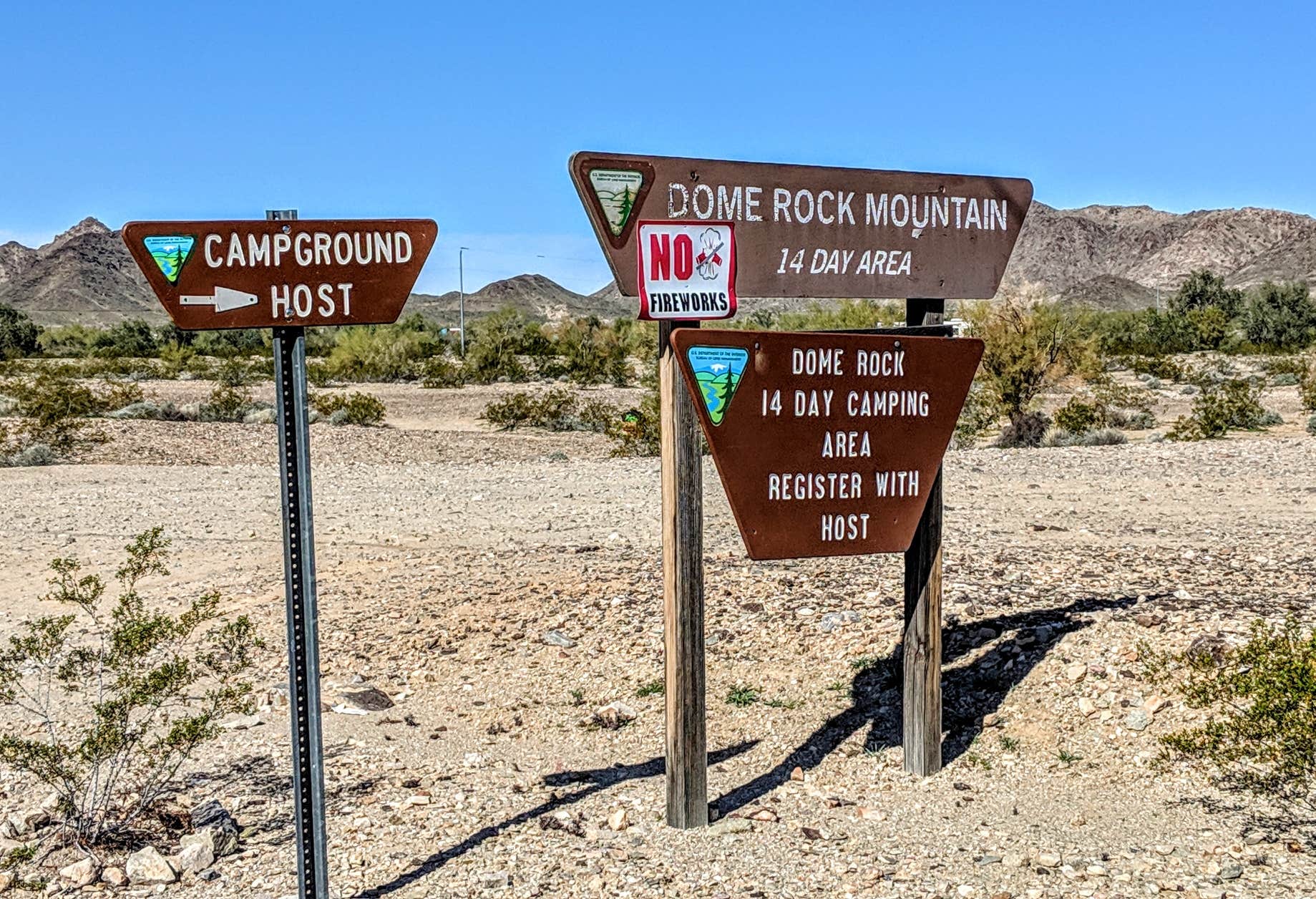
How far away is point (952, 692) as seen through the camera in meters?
5.55

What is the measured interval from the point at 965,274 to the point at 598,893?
99.5 inches

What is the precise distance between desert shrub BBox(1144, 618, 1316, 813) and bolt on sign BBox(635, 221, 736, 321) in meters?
2.03

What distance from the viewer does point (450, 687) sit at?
595cm

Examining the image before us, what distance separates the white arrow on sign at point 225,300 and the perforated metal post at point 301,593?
4.6 inches

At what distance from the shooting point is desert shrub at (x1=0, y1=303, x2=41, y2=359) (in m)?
46.1

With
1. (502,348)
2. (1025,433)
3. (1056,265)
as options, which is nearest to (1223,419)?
(1025,433)

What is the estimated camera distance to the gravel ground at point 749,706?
406 centimetres

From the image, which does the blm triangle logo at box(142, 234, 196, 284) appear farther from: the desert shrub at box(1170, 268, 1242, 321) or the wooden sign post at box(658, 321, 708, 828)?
the desert shrub at box(1170, 268, 1242, 321)

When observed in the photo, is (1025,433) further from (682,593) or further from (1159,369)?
(1159,369)

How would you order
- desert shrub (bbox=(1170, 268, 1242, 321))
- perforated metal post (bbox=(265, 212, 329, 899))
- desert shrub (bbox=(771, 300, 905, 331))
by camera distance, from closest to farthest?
1. perforated metal post (bbox=(265, 212, 329, 899))
2. desert shrub (bbox=(771, 300, 905, 331))
3. desert shrub (bbox=(1170, 268, 1242, 321))

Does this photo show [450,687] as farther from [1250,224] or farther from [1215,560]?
[1250,224]

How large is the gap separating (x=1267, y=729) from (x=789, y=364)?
6.40 feet

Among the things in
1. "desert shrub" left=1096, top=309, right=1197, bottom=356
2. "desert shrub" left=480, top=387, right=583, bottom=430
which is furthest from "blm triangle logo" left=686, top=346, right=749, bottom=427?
"desert shrub" left=1096, top=309, right=1197, bottom=356

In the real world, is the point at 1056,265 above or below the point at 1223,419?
above
